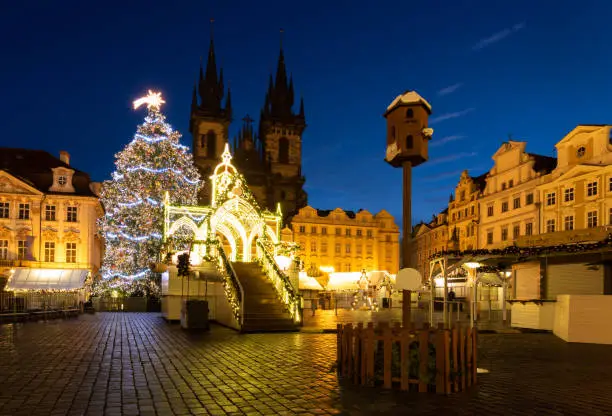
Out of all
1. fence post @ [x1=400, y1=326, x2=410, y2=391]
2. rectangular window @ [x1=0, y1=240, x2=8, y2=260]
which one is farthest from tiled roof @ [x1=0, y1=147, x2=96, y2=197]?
fence post @ [x1=400, y1=326, x2=410, y2=391]

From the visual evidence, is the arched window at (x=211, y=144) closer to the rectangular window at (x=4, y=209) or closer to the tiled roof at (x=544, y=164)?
the rectangular window at (x=4, y=209)

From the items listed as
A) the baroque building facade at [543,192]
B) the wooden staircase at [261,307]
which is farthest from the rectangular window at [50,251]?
the baroque building facade at [543,192]

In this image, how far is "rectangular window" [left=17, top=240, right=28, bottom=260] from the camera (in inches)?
1796

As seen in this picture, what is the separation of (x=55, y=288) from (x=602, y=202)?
3515cm

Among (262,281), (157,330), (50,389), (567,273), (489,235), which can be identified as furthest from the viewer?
(489,235)

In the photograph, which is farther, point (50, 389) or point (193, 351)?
point (193, 351)

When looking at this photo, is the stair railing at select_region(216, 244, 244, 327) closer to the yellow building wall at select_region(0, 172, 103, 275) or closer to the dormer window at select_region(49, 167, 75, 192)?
the yellow building wall at select_region(0, 172, 103, 275)

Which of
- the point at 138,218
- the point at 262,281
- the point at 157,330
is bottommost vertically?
the point at 157,330

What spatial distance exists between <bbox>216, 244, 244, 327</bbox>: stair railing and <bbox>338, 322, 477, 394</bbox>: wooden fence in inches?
413

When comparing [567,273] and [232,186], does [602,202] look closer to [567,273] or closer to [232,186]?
[567,273]

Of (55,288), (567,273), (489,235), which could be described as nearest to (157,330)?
(567,273)

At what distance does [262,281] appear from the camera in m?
22.5

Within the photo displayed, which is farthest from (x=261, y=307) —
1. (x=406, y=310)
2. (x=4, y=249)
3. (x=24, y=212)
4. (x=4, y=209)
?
(x=4, y=209)

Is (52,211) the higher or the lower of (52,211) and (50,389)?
the higher
